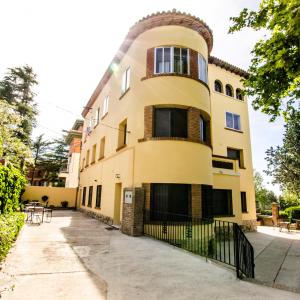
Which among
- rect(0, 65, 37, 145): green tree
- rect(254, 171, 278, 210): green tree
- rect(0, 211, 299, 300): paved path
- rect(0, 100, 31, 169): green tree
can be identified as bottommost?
rect(0, 211, 299, 300): paved path

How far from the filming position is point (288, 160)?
849 inches

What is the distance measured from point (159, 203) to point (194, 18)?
9.71 metres

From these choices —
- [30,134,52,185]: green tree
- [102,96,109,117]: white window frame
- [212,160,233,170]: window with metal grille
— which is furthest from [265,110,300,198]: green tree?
[30,134,52,185]: green tree

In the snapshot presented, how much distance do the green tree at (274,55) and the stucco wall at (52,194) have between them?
23.5 meters

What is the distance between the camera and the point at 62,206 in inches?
1037

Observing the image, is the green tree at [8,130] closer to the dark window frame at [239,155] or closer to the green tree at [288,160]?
the dark window frame at [239,155]

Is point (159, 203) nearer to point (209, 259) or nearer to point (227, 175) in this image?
point (209, 259)

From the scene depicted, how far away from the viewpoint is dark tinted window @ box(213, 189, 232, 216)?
13.6 metres

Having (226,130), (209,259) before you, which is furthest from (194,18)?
(209,259)

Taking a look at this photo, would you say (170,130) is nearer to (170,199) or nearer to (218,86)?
(170,199)

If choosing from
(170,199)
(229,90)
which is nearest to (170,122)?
(170,199)

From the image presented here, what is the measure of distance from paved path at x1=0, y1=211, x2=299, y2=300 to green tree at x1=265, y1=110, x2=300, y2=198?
18.3m

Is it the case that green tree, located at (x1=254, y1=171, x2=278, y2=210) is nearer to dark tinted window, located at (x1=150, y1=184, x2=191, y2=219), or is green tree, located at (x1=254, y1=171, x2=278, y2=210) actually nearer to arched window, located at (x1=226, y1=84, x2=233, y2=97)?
arched window, located at (x1=226, y1=84, x2=233, y2=97)

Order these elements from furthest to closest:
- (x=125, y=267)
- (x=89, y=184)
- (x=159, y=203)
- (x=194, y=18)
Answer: (x=89, y=184) → (x=194, y=18) → (x=159, y=203) → (x=125, y=267)
